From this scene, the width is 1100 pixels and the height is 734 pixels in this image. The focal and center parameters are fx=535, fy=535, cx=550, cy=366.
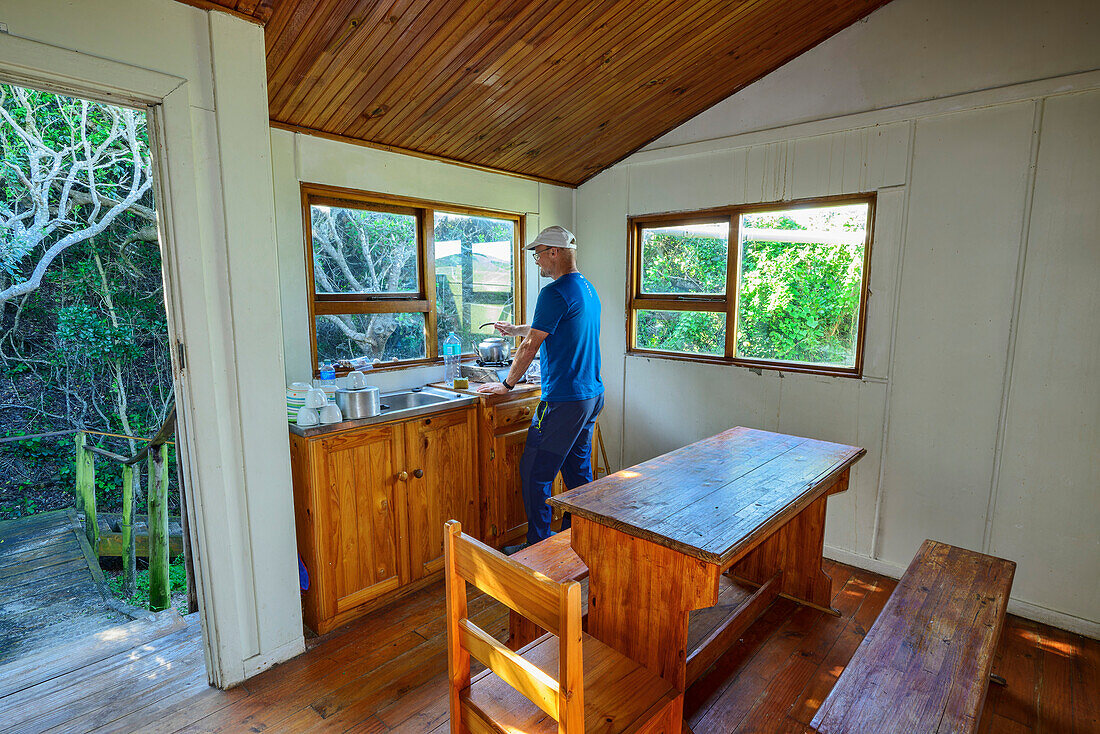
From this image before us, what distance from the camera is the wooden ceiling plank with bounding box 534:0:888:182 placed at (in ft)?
9.14

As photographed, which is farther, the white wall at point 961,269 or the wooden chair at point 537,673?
the white wall at point 961,269

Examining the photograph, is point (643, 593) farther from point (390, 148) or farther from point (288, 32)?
point (390, 148)

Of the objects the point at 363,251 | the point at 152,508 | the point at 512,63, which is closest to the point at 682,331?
the point at 512,63

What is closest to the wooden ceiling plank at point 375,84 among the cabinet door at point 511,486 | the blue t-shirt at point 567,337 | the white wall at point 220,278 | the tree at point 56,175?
the white wall at point 220,278

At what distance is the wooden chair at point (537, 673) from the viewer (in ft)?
3.50

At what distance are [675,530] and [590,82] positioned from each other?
7.72ft

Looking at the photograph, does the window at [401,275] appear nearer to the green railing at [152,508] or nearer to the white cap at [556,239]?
the white cap at [556,239]

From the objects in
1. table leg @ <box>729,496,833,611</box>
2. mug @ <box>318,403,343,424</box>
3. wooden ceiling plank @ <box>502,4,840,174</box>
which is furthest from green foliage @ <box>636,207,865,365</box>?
mug @ <box>318,403,343,424</box>

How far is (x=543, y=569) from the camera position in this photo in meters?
2.02

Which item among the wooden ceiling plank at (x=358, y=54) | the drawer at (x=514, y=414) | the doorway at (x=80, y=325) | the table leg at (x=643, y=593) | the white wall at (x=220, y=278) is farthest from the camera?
the doorway at (x=80, y=325)

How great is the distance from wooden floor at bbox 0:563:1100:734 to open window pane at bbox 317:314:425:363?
1414 millimetres

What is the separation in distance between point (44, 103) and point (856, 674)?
7.35 m

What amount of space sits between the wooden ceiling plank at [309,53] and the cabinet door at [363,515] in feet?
4.91

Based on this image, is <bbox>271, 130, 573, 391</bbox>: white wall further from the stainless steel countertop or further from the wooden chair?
the wooden chair
